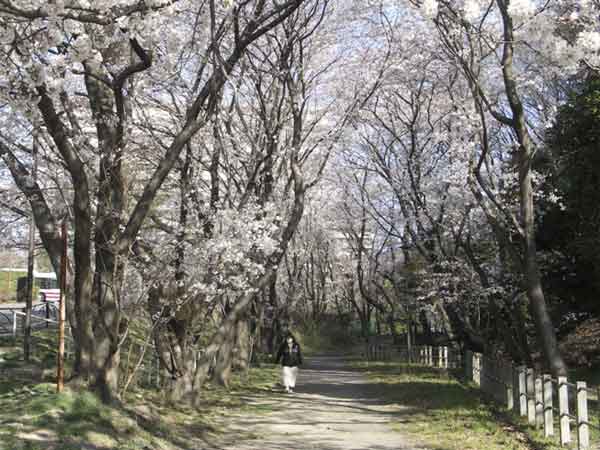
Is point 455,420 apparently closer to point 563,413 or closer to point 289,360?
point 563,413

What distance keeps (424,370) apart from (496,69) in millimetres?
11039

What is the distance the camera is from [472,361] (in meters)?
21.0

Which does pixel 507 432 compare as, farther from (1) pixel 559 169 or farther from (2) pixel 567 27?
(1) pixel 559 169

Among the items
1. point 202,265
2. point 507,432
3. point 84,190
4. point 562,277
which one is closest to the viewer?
point 84,190

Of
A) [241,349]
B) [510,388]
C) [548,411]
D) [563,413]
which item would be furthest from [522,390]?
[241,349]

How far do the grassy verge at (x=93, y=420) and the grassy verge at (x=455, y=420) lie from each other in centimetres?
302

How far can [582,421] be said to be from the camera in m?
9.41

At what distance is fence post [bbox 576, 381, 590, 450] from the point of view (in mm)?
9375

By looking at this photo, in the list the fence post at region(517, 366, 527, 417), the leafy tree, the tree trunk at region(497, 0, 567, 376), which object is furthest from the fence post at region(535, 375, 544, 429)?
the leafy tree

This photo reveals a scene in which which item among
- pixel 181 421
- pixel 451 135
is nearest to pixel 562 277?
pixel 451 135

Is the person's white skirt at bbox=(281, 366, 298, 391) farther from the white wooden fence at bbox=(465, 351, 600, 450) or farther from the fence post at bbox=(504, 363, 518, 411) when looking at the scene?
the fence post at bbox=(504, 363, 518, 411)

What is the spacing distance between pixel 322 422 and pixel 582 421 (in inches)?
204

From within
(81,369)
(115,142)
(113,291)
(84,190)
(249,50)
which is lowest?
(81,369)

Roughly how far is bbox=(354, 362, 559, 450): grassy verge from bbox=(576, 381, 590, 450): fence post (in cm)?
74
